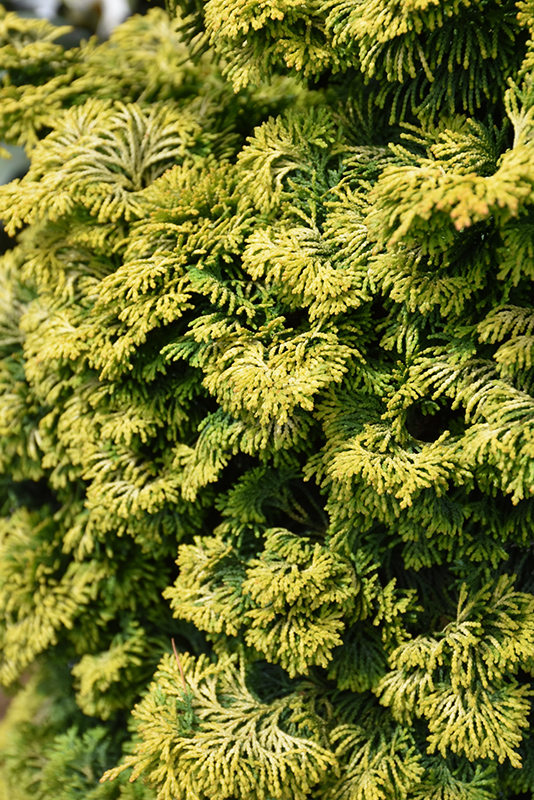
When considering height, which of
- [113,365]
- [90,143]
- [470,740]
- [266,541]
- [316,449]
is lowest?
[470,740]

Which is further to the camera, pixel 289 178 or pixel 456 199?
pixel 289 178

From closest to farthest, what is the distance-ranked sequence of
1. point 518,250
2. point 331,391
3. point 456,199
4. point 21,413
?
1. point 456,199
2. point 518,250
3. point 331,391
4. point 21,413

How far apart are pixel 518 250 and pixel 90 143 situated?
1200 mm

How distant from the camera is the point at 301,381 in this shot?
4.91 ft

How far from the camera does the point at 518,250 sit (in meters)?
1.32

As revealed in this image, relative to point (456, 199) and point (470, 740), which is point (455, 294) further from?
point (470, 740)

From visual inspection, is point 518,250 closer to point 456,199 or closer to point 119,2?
point 456,199

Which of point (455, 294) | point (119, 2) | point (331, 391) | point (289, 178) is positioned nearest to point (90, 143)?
point (289, 178)

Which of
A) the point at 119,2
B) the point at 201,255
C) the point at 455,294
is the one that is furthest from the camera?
the point at 119,2

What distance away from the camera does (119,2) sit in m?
3.72

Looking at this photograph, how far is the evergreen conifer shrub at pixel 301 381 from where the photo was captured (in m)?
1.47

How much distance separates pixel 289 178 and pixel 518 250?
24.8 inches

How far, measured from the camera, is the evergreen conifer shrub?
1.47 m

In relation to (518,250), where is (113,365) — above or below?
below
